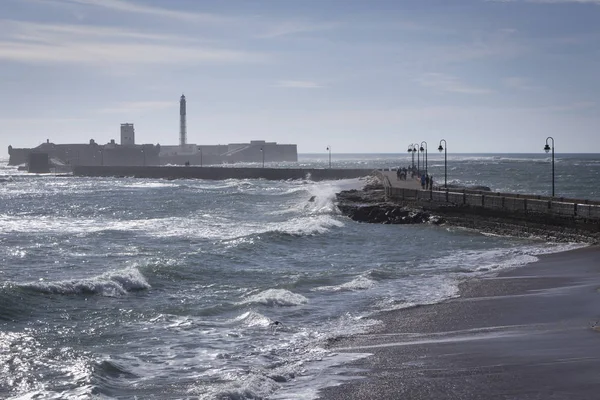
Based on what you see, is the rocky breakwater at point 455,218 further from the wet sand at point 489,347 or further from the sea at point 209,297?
the wet sand at point 489,347

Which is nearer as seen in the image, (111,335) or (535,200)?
(111,335)

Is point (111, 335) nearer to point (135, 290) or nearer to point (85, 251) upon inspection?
point (135, 290)

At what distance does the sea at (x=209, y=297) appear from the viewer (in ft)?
41.1

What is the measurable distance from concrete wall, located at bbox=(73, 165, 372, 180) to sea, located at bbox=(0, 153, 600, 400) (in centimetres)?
7618

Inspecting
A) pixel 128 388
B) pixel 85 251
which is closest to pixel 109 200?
pixel 85 251

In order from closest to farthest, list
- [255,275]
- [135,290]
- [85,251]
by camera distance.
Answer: [135,290]
[255,275]
[85,251]

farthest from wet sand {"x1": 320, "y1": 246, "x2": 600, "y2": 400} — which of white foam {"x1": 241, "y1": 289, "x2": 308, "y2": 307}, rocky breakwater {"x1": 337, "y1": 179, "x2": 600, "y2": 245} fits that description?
rocky breakwater {"x1": 337, "y1": 179, "x2": 600, "y2": 245}

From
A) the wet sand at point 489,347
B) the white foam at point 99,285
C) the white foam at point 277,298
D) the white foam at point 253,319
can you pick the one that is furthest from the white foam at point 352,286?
the white foam at point 99,285

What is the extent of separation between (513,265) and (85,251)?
1650 centimetres

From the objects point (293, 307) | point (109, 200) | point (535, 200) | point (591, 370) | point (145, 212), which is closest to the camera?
point (591, 370)

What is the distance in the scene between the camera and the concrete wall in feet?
395

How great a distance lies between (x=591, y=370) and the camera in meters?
11.2

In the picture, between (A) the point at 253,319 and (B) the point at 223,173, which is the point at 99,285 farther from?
(B) the point at 223,173

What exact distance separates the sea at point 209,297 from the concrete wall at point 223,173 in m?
76.2
